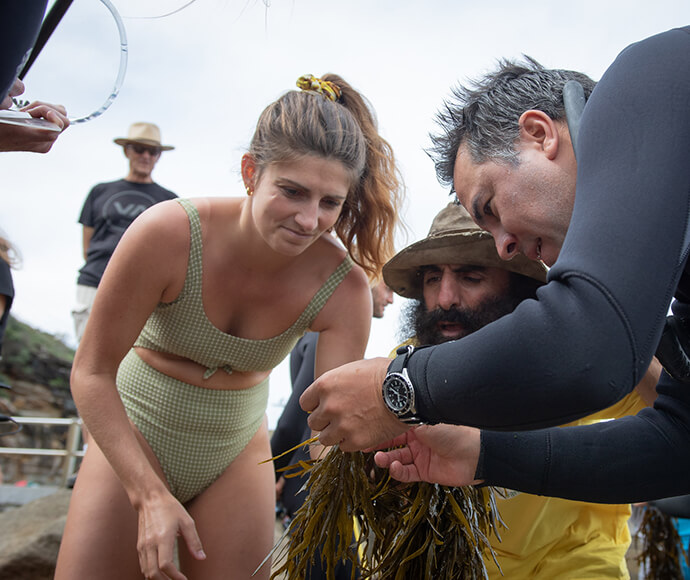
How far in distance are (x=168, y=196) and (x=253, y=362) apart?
9.13 ft

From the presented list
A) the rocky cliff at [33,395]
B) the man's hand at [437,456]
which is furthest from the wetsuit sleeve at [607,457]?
the rocky cliff at [33,395]

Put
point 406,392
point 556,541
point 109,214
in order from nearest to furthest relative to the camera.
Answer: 1. point 406,392
2. point 556,541
3. point 109,214

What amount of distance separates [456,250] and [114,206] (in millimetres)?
2927

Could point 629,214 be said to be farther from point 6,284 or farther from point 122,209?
point 122,209

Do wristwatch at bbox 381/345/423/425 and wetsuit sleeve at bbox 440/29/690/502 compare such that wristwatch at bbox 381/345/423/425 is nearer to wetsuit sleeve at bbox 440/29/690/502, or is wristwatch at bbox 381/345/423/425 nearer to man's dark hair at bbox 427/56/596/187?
wetsuit sleeve at bbox 440/29/690/502

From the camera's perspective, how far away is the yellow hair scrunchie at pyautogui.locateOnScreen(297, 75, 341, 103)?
253 cm

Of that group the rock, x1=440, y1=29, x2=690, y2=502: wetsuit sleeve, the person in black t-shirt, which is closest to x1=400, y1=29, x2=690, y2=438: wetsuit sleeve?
x1=440, y1=29, x2=690, y2=502: wetsuit sleeve

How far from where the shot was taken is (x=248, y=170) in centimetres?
252

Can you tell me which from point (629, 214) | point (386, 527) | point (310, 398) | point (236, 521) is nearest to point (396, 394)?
point (310, 398)

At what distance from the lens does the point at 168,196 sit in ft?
16.1

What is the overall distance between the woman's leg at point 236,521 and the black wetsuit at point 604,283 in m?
1.40

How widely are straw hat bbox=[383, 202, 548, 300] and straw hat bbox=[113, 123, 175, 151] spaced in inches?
113

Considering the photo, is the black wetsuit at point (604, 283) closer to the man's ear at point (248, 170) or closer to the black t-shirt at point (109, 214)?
the man's ear at point (248, 170)

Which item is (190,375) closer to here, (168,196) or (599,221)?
(599,221)
